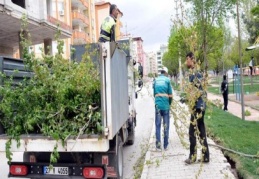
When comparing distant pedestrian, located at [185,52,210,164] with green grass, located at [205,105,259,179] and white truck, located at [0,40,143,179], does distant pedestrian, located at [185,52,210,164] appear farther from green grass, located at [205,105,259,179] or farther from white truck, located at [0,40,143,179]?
white truck, located at [0,40,143,179]

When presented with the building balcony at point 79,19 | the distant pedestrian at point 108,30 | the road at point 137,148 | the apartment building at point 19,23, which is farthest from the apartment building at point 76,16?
the distant pedestrian at point 108,30

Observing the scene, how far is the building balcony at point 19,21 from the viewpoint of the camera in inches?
551

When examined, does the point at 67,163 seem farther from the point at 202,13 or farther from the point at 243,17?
the point at 243,17

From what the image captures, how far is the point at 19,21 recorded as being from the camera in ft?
49.6

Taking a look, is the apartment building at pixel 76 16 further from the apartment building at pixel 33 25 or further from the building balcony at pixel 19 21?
the building balcony at pixel 19 21

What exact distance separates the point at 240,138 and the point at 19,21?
11663mm

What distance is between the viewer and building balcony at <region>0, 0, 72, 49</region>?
1400cm

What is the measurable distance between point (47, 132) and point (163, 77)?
12.7 ft

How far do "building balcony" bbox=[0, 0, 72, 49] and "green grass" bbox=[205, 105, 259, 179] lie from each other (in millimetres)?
8003

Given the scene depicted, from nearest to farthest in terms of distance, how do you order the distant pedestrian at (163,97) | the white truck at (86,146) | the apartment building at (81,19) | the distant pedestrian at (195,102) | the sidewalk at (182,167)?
the white truck at (86,146)
the distant pedestrian at (195,102)
the sidewalk at (182,167)
the distant pedestrian at (163,97)
the apartment building at (81,19)

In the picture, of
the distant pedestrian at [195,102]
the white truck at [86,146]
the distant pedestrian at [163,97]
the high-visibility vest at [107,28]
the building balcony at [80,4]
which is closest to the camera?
the white truck at [86,146]

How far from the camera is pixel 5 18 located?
14.3 metres

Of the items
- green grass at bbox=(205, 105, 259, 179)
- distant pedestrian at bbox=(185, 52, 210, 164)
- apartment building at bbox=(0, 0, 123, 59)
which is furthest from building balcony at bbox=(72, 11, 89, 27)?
distant pedestrian at bbox=(185, 52, 210, 164)

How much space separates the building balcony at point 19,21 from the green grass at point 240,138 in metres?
8.00
